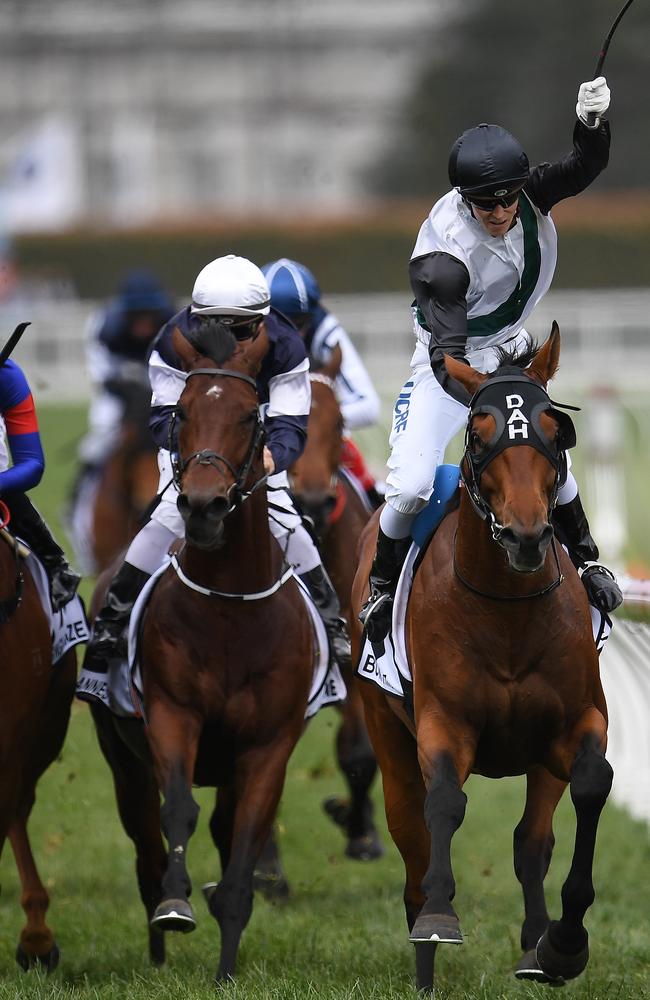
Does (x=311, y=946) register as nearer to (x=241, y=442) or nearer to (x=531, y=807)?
(x=531, y=807)

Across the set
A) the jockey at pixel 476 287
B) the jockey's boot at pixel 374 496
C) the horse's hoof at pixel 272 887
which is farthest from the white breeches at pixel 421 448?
the jockey's boot at pixel 374 496

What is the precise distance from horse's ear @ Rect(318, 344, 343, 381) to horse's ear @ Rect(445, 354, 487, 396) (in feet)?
10.6

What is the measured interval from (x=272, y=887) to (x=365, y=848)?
974mm

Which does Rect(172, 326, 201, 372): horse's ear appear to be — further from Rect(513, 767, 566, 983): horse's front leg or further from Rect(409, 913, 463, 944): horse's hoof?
Rect(409, 913, 463, 944): horse's hoof

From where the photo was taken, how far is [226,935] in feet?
19.6

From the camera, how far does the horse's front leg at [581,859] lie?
5301 mm

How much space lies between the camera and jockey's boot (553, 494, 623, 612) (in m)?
5.92

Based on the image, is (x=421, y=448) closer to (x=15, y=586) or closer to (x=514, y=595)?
(x=514, y=595)

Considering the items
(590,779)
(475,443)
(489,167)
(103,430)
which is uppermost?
(489,167)

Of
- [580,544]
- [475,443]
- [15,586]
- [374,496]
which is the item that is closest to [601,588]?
[580,544]

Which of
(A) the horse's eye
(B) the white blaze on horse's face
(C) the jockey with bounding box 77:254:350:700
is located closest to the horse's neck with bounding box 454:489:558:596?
(A) the horse's eye

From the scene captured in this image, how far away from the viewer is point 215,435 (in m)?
5.87

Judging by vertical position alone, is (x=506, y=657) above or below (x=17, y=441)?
below

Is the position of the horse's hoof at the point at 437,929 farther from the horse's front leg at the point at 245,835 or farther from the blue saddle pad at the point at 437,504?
the blue saddle pad at the point at 437,504
